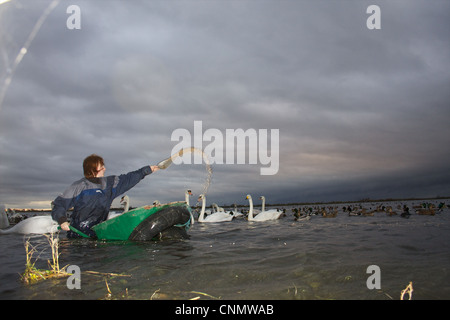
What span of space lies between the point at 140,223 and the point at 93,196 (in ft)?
5.52

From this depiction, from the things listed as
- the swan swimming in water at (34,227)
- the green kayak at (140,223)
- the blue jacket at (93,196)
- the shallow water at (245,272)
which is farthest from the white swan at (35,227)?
the green kayak at (140,223)

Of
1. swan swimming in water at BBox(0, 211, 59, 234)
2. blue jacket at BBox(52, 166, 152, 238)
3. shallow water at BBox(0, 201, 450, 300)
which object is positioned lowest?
swan swimming in water at BBox(0, 211, 59, 234)

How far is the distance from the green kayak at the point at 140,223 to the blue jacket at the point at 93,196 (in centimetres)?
38

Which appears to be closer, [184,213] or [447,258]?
[447,258]

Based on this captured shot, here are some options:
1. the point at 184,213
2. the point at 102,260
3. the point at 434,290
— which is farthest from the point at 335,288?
the point at 184,213

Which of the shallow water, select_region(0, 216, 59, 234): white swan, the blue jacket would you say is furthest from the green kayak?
select_region(0, 216, 59, 234): white swan

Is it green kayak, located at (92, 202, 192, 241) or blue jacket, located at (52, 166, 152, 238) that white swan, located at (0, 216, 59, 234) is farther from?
green kayak, located at (92, 202, 192, 241)

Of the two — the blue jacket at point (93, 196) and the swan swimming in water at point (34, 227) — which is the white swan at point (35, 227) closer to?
the swan swimming in water at point (34, 227)

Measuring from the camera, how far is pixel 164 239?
9312mm

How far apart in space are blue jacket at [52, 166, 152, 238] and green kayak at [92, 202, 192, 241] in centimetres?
38

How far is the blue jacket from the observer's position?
8195 mm
